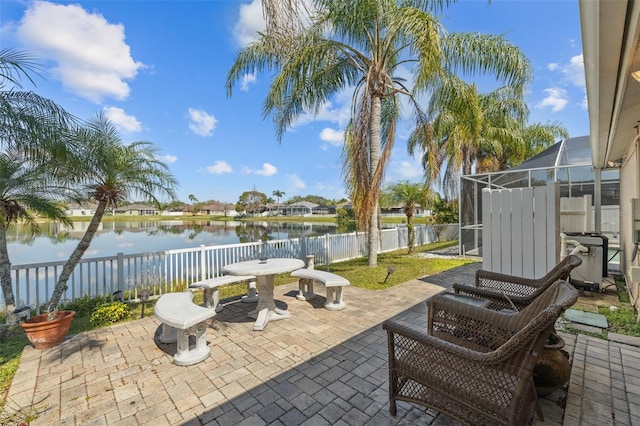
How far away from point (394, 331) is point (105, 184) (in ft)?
15.7

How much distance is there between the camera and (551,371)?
6.52ft

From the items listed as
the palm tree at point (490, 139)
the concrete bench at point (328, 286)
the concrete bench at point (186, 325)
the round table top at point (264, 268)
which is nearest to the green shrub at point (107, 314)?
the concrete bench at point (186, 325)

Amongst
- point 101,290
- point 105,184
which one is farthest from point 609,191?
point 101,290

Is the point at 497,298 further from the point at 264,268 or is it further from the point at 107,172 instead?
the point at 107,172

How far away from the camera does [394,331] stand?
1.85 meters

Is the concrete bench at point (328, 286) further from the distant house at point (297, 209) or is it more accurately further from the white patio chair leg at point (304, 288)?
the distant house at point (297, 209)

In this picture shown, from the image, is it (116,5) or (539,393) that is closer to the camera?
(539,393)

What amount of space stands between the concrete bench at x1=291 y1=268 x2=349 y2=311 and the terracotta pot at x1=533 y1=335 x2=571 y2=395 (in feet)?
8.06

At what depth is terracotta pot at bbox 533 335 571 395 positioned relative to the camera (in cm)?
199

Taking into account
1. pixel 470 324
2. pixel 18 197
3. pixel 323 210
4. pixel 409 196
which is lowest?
pixel 470 324

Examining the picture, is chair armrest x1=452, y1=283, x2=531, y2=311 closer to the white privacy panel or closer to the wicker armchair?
the wicker armchair

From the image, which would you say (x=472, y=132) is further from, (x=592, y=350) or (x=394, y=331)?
(x=394, y=331)

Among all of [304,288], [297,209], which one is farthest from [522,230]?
[297,209]

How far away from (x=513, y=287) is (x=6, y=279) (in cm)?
629
